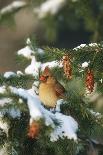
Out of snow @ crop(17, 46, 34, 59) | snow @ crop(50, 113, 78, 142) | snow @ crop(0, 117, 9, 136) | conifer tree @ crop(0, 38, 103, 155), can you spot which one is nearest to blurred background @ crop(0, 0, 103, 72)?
snow @ crop(17, 46, 34, 59)

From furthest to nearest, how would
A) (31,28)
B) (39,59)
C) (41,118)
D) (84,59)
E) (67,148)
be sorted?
(31,28), (39,59), (84,59), (67,148), (41,118)

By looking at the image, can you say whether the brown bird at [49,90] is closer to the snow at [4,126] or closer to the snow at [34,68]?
the snow at [34,68]

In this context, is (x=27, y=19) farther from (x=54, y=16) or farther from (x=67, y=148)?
(x=67, y=148)

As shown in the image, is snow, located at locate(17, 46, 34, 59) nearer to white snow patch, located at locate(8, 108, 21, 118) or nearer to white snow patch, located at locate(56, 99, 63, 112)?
white snow patch, located at locate(56, 99, 63, 112)

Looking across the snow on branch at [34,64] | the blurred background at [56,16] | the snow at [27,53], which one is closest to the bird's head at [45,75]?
the snow on branch at [34,64]

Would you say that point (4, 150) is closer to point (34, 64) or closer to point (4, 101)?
point (4, 101)

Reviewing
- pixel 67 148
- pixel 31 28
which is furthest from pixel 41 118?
pixel 31 28
